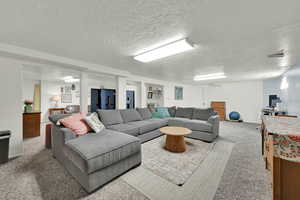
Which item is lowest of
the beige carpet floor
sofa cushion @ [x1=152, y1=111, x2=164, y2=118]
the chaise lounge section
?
the beige carpet floor

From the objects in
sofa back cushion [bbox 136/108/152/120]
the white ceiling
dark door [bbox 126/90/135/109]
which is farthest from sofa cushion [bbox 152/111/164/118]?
the white ceiling

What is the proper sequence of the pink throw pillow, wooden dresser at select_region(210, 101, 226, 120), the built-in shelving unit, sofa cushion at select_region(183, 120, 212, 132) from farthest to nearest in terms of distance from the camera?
wooden dresser at select_region(210, 101, 226, 120), the built-in shelving unit, sofa cushion at select_region(183, 120, 212, 132), the pink throw pillow

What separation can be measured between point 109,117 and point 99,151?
161 cm

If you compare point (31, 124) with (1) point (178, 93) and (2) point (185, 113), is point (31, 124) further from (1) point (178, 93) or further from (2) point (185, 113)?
(1) point (178, 93)

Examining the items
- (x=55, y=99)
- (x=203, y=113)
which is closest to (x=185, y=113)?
(x=203, y=113)

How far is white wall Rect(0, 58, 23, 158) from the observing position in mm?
2334

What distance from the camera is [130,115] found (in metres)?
3.61

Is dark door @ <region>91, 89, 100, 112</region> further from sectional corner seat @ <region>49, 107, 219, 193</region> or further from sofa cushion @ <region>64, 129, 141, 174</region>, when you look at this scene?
sofa cushion @ <region>64, 129, 141, 174</region>

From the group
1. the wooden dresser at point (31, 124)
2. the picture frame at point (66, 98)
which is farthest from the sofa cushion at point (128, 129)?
the picture frame at point (66, 98)

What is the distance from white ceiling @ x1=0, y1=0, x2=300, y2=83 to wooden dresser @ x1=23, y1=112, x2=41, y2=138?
8.04ft

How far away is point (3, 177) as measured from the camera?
1707mm

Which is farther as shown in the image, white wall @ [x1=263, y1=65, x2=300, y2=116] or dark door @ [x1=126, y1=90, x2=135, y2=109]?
dark door @ [x1=126, y1=90, x2=135, y2=109]

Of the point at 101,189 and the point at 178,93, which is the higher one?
the point at 178,93

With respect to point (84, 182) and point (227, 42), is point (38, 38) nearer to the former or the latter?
point (84, 182)
